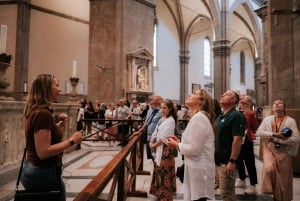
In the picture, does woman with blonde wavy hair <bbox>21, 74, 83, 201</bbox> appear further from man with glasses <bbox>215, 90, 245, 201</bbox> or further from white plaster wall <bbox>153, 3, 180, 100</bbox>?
white plaster wall <bbox>153, 3, 180, 100</bbox>

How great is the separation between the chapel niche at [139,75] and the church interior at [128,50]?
0.05 m

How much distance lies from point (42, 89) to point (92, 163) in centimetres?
516

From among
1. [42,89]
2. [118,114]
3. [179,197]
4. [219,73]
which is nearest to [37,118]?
[42,89]

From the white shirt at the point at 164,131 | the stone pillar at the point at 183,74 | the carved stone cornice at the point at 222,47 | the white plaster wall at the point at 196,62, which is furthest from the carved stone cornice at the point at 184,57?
the white shirt at the point at 164,131

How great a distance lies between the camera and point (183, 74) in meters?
26.2

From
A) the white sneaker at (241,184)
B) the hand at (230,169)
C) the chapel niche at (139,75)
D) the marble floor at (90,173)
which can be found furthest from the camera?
the chapel niche at (139,75)

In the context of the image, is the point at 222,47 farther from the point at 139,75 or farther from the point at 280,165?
the point at 280,165

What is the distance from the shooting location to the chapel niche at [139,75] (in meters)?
14.4

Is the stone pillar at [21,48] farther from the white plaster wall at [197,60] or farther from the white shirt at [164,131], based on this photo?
the white plaster wall at [197,60]

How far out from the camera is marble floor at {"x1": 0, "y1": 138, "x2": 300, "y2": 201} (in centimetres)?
458

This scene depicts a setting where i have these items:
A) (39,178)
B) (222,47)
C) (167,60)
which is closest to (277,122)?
(39,178)

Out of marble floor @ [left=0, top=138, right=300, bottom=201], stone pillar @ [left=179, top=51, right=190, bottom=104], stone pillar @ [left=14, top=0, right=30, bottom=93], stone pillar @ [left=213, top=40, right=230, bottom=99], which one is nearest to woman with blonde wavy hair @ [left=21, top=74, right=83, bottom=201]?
marble floor @ [left=0, top=138, right=300, bottom=201]

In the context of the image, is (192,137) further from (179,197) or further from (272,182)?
(179,197)

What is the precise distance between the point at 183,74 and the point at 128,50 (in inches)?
485
